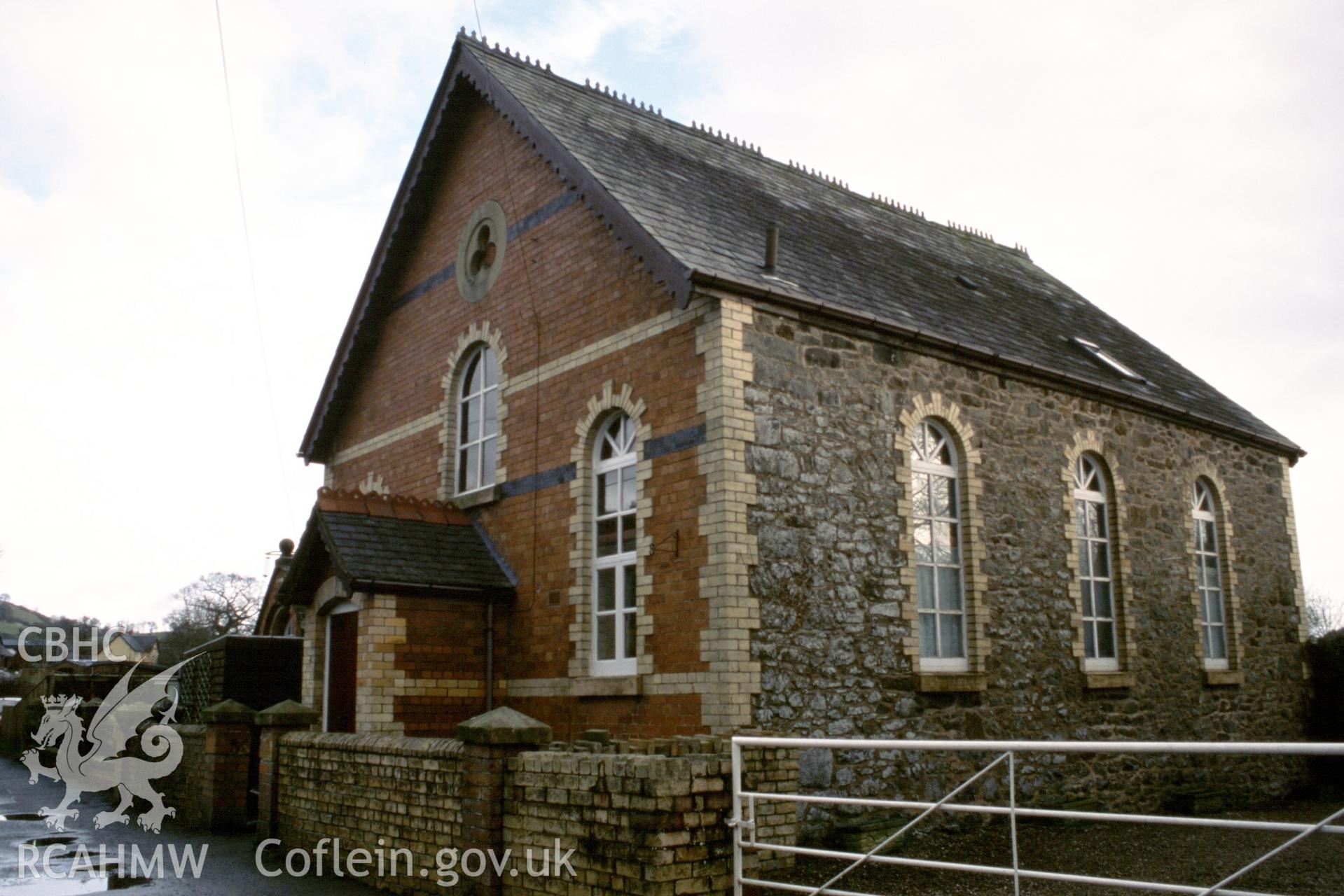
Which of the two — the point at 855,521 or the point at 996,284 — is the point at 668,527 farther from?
the point at 996,284

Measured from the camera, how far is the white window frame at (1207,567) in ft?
53.8

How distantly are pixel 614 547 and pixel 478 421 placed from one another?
3760mm

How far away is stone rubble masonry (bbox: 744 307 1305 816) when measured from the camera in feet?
35.4

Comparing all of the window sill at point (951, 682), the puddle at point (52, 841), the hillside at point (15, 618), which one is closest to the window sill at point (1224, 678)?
the window sill at point (951, 682)

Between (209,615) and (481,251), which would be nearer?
(481,251)

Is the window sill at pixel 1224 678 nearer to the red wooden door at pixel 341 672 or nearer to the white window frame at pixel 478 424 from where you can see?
the white window frame at pixel 478 424

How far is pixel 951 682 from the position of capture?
1180cm

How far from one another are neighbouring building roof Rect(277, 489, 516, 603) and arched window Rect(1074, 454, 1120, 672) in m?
7.38

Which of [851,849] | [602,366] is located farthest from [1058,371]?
[851,849]

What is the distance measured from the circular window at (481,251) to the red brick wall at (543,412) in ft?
0.50

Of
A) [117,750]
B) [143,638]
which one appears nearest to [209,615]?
[143,638]

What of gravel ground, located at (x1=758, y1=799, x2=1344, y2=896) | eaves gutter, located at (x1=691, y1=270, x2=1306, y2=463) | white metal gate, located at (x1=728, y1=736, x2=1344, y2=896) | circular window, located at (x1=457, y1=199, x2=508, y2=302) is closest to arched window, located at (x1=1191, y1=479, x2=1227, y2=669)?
eaves gutter, located at (x1=691, y1=270, x2=1306, y2=463)

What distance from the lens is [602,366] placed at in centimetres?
1232

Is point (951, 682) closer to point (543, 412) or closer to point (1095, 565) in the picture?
point (1095, 565)
